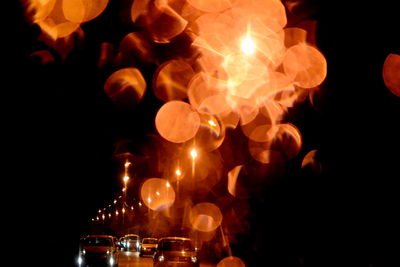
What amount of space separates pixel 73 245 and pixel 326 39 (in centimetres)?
1286

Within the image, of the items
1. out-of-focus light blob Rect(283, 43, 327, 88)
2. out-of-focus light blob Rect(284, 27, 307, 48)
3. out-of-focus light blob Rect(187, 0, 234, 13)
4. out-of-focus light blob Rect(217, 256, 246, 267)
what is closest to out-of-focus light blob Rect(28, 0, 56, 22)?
out-of-focus light blob Rect(187, 0, 234, 13)

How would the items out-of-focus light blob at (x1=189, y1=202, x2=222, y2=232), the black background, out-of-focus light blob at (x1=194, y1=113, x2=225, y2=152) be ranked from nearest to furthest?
the black background, out-of-focus light blob at (x1=189, y1=202, x2=222, y2=232), out-of-focus light blob at (x1=194, y1=113, x2=225, y2=152)

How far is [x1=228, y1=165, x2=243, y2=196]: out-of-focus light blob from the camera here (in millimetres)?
37156

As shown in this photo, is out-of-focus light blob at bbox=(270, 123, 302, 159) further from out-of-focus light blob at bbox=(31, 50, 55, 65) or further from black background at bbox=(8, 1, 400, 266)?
out-of-focus light blob at bbox=(31, 50, 55, 65)

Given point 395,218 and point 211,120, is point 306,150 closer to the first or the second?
point 395,218

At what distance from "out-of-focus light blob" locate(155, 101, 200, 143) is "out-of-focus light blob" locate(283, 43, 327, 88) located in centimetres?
3088

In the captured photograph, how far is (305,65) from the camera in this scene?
2244 cm

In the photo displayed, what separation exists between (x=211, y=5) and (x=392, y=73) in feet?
35.8

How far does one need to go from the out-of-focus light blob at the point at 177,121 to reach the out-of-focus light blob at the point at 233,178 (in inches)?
627

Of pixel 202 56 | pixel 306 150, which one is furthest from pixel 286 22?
pixel 202 56

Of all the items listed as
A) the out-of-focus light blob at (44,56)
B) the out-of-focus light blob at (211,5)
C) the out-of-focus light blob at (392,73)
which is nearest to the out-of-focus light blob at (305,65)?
the out-of-focus light blob at (392,73)

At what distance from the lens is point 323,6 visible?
1858 cm

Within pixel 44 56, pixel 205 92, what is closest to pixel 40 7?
pixel 44 56

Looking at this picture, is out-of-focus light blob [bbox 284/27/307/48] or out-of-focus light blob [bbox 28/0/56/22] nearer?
out-of-focus light blob [bbox 28/0/56/22]
